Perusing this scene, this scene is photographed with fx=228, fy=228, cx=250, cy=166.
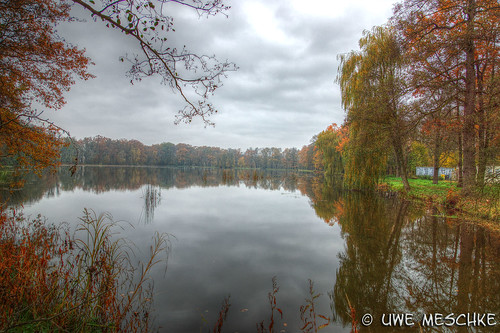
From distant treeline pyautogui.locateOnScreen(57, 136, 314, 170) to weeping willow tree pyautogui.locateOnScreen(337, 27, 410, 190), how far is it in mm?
62647

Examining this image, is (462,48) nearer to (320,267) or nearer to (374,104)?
(374,104)

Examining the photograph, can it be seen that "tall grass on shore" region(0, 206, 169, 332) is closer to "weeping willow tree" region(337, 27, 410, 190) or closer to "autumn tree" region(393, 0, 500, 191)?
"autumn tree" region(393, 0, 500, 191)

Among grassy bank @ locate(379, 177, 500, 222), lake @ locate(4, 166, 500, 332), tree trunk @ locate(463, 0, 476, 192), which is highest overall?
tree trunk @ locate(463, 0, 476, 192)

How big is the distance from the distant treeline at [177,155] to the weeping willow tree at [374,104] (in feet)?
206

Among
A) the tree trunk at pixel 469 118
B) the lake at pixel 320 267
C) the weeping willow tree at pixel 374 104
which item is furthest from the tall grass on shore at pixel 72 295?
the weeping willow tree at pixel 374 104

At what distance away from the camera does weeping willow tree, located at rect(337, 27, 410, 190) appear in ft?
38.3

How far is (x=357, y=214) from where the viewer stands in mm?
9492

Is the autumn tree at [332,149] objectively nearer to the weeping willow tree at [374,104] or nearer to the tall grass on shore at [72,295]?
the weeping willow tree at [374,104]

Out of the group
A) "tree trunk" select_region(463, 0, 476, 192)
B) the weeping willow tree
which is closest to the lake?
"tree trunk" select_region(463, 0, 476, 192)

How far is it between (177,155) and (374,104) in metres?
96.6

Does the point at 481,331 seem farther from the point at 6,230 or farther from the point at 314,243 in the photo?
the point at 6,230

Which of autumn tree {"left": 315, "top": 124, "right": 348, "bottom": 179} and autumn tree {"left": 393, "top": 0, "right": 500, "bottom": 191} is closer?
autumn tree {"left": 393, "top": 0, "right": 500, "bottom": 191}

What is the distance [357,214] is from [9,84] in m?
12.4

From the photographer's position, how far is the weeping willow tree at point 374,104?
38.3 ft
